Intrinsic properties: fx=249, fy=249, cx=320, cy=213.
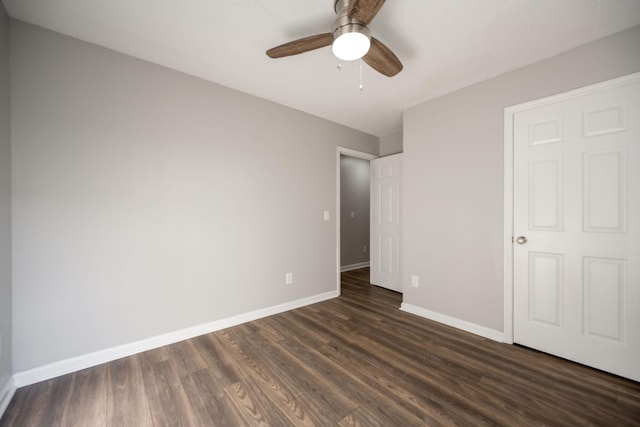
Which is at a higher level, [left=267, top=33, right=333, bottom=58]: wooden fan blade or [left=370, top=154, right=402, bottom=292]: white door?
[left=267, top=33, right=333, bottom=58]: wooden fan blade

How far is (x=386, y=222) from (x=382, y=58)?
8.07 ft

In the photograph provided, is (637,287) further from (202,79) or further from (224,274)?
(202,79)

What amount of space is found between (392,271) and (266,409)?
8.61ft

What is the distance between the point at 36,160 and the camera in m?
1.71

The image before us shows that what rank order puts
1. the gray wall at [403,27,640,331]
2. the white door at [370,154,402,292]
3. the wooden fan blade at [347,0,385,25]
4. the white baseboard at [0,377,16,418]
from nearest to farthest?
the wooden fan blade at [347,0,385,25], the white baseboard at [0,377,16,418], the gray wall at [403,27,640,331], the white door at [370,154,402,292]

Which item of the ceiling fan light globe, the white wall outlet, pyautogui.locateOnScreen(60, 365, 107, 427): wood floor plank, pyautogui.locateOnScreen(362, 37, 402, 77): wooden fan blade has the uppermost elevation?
pyautogui.locateOnScreen(362, 37, 402, 77): wooden fan blade

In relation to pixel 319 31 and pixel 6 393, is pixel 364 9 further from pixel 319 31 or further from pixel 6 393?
pixel 6 393

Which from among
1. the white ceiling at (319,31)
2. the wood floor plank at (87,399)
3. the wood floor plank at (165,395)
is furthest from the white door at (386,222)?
the wood floor plank at (87,399)

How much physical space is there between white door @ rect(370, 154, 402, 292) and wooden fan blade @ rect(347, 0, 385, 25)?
239cm

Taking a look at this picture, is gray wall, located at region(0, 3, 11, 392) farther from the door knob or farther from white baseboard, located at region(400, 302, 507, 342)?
the door knob

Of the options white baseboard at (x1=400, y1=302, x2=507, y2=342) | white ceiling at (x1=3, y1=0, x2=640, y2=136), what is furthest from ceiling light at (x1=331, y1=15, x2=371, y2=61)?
white baseboard at (x1=400, y1=302, x2=507, y2=342)

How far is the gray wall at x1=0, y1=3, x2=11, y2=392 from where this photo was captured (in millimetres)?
1497

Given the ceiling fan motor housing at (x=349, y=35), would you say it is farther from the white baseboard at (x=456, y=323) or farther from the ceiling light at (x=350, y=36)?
the white baseboard at (x=456, y=323)

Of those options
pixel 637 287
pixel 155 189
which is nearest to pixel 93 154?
pixel 155 189
